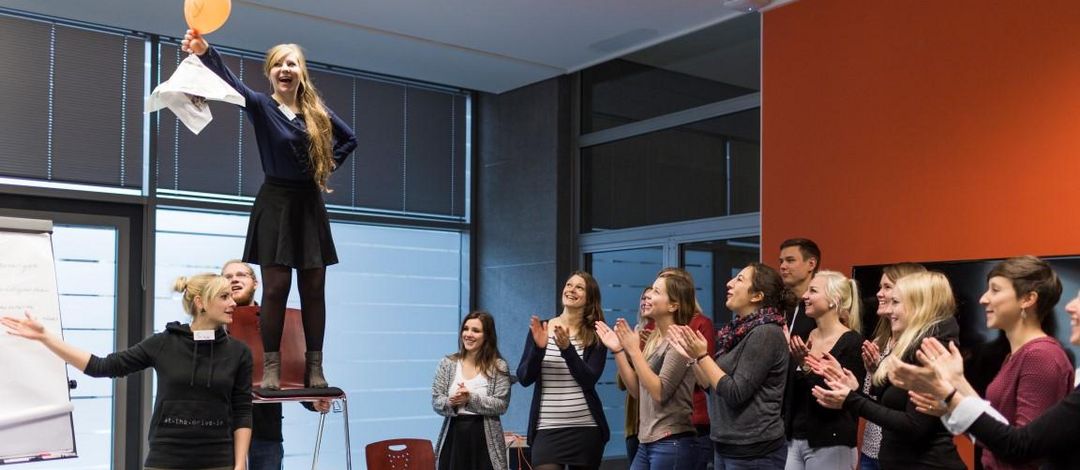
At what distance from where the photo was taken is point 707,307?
6.25 m

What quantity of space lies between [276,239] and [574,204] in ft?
12.8

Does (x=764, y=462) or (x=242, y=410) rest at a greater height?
(x=242, y=410)

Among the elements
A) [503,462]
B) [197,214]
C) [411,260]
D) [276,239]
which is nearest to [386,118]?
[411,260]

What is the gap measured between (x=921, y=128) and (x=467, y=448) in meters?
2.58

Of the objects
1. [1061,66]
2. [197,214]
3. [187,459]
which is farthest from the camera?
[197,214]

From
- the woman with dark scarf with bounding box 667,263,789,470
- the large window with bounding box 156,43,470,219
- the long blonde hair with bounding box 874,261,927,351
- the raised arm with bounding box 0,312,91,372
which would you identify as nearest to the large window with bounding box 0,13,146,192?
the large window with bounding box 156,43,470,219

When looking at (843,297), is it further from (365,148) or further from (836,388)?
(365,148)

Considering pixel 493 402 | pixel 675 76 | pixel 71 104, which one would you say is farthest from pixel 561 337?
pixel 71 104

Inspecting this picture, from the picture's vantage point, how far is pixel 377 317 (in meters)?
7.37

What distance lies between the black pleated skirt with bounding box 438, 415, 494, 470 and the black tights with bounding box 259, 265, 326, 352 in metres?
1.38

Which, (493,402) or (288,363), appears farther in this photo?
(493,402)

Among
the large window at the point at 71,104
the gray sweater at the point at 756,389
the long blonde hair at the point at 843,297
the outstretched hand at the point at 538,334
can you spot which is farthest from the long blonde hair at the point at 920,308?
the large window at the point at 71,104

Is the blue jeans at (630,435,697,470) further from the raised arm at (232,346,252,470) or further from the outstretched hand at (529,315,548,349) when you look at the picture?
the raised arm at (232,346,252,470)

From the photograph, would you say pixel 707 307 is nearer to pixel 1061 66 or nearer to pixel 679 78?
pixel 679 78
